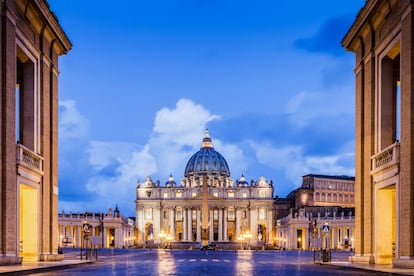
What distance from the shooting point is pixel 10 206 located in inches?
1109

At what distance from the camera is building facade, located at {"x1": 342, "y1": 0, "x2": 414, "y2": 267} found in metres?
27.6

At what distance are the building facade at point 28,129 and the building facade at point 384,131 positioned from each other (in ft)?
58.8

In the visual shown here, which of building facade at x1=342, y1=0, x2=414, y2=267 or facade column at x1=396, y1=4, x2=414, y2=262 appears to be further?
building facade at x1=342, y1=0, x2=414, y2=267

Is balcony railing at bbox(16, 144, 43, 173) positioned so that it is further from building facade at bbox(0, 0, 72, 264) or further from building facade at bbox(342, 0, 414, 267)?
building facade at bbox(342, 0, 414, 267)

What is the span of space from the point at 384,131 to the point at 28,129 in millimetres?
20080

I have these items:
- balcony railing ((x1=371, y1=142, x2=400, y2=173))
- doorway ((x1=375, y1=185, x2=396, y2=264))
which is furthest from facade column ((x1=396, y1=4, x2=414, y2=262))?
doorway ((x1=375, y1=185, x2=396, y2=264))

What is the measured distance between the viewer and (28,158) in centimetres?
3262

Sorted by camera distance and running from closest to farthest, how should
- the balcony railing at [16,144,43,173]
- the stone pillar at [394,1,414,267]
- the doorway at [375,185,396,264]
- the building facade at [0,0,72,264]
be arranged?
the stone pillar at [394,1,414,267] < the building facade at [0,0,72,264] < the balcony railing at [16,144,43,173] < the doorway at [375,185,396,264]

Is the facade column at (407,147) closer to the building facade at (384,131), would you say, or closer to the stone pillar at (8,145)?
the building facade at (384,131)

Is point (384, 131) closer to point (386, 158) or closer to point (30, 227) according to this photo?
point (386, 158)

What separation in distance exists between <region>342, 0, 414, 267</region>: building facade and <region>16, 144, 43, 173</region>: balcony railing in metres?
18.3

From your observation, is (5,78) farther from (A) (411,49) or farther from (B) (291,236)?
(B) (291,236)

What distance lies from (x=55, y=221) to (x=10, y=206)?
10262 mm

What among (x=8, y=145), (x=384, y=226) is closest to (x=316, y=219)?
(x=384, y=226)
